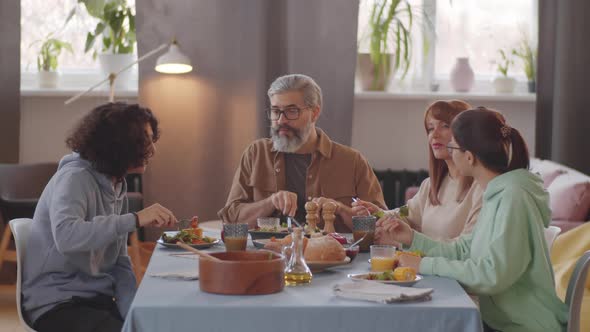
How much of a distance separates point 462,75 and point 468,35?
326 mm

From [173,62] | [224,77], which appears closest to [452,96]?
[224,77]

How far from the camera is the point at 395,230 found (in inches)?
93.7

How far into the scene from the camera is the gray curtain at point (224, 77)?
5.21 metres

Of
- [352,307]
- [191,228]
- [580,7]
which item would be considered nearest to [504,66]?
[580,7]

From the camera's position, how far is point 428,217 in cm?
282

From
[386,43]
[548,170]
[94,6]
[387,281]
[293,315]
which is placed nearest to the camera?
[293,315]

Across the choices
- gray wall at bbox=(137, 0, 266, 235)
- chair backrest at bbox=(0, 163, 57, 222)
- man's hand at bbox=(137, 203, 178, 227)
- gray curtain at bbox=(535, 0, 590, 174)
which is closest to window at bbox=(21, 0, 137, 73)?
gray wall at bbox=(137, 0, 266, 235)

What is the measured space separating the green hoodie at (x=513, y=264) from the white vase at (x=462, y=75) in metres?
3.50

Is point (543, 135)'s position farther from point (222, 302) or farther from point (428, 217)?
point (222, 302)

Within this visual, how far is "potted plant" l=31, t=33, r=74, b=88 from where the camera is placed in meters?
5.36

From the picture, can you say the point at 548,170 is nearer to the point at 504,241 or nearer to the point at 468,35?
the point at 468,35

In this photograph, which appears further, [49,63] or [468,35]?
[468,35]

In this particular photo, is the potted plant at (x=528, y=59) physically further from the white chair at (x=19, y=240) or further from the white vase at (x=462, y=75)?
the white chair at (x=19, y=240)

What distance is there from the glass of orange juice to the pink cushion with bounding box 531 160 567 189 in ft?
8.34
